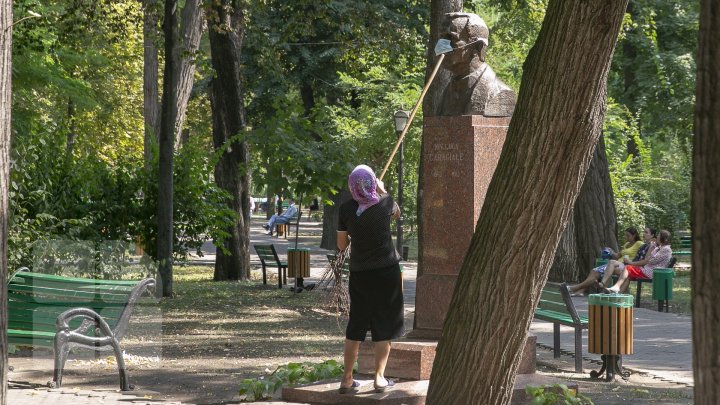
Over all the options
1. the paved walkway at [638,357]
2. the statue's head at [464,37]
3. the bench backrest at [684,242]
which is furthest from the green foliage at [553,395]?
the bench backrest at [684,242]

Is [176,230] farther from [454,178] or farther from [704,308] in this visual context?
[704,308]

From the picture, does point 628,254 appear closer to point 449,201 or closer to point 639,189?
point 639,189

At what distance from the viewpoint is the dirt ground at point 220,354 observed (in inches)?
432

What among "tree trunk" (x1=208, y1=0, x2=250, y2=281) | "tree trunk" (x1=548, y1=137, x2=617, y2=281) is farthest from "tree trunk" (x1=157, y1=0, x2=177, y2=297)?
"tree trunk" (x1=548, y1=137, x2=617, y2=281)

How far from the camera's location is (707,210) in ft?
12.6

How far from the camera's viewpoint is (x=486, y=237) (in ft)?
21.5

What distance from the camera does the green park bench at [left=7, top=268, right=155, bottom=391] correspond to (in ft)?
34.5

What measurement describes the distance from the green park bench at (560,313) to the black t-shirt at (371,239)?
3.91m

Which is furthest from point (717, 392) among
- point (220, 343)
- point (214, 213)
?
point (214, 213)

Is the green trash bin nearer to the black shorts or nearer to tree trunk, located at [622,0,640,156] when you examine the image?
the black shorts

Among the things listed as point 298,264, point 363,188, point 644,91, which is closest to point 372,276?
point 363,188

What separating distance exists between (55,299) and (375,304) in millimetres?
3625

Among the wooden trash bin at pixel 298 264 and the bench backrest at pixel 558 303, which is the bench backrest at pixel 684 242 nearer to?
the wooden trash bin at pixel 298 264

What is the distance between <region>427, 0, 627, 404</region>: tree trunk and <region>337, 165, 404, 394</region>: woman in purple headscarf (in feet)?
8.32
